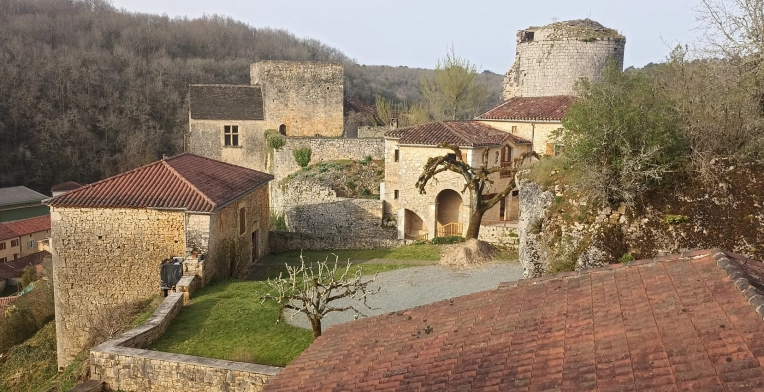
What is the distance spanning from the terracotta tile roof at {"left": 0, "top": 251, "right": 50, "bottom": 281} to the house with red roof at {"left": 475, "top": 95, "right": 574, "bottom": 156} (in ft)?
85.0

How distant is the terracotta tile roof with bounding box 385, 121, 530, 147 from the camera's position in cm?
2331

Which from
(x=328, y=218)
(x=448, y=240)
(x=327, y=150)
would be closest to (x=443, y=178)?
(x=448, y=240)

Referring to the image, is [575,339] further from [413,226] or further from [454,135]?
[413,226]

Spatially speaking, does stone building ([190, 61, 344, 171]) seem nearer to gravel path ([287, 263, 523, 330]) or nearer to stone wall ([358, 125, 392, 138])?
stone wall ([358, 125, 392, 138])

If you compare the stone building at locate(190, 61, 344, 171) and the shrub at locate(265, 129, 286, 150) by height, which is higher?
the stone building at locate(190, 61, 344, 171)

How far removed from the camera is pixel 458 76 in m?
38.0

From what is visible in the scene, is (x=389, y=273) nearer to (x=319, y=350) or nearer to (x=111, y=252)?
(x=111, y=252)

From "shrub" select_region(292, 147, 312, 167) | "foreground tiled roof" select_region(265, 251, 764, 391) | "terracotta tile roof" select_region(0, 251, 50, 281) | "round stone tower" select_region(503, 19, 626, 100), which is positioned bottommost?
"terracotta tile roof" select_region(0, 251, 50, 281)

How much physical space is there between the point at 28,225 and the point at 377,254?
30.5m

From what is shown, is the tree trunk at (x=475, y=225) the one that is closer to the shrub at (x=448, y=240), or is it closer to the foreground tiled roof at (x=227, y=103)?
the shrub at (x=448, y=240)

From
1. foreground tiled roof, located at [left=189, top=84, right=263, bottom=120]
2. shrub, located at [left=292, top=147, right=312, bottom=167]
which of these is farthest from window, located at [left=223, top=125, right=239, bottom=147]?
shrub, located at [left=292, top=147, right=312, bottom=167]

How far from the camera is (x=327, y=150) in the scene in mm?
31891

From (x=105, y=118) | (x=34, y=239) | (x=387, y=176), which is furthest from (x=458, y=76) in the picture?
(x=105, y=118)

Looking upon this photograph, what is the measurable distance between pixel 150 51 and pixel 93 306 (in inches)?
2435
